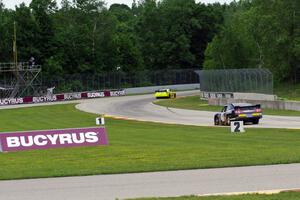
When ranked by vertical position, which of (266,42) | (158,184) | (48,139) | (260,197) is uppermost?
(266,42)

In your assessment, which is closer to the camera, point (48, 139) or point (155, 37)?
point (48, 139)

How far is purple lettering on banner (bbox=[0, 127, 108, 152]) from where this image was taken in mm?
20375

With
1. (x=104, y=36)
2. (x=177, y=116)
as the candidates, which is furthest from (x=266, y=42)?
(x=104, y=36)

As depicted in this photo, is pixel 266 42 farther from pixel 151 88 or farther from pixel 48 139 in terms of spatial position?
pixel 48 139

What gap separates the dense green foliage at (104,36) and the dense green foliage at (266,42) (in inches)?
1070

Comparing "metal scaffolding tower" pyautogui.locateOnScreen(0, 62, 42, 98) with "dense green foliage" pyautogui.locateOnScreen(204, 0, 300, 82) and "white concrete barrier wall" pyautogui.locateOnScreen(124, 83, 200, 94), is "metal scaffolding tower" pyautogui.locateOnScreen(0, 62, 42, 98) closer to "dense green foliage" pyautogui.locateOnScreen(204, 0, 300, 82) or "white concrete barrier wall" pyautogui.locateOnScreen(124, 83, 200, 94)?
"white concrete barrier wall" pyautogui.locateOnScreen(124, 83, 200, 94)

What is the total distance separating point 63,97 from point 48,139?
7068cm

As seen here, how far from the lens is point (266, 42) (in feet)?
257

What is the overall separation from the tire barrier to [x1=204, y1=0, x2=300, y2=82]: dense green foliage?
54.3ft

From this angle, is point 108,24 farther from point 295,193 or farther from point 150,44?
point 295,193

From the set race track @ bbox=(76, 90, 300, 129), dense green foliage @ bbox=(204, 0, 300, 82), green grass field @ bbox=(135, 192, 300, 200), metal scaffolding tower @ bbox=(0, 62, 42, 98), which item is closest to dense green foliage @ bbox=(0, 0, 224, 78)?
metal scaffolding tower @ bbox=(0, 62, 42, 98)

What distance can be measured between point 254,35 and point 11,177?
250 ft

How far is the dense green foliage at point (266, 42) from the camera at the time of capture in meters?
75.9

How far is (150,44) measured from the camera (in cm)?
12875
